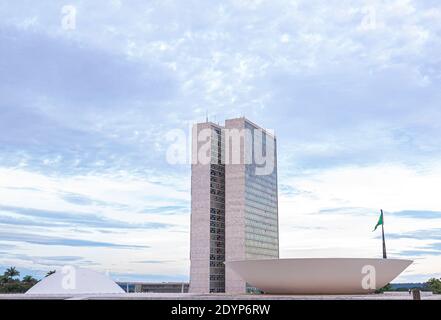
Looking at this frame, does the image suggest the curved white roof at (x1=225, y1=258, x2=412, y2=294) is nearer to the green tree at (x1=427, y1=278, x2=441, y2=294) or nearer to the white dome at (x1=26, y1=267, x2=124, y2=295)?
the white dome at (x1=26, y1=267, x2=124, y2=295)

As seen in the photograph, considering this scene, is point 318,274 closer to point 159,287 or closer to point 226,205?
point 159,287

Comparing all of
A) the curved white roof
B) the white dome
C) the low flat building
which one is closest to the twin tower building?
the low flat building

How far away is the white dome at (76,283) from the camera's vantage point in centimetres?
2925

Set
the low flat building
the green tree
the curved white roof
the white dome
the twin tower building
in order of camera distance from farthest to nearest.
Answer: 1. the twin tower building
2. the low flat building
3. the green tree
4. the white dome
5. the curved white roof

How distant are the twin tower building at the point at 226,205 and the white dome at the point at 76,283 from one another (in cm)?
7648

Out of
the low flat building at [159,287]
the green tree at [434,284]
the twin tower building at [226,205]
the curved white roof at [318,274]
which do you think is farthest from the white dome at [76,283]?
the twin tower building at [226,205]

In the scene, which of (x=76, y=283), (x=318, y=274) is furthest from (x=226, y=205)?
(x=318, y=274)

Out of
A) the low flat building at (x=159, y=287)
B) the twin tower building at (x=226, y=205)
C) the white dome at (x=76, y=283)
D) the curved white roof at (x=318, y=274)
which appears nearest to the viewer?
the curved white roof at (x=318, y=274)

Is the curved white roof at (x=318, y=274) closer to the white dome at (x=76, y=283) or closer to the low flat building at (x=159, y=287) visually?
the white dome at (x=76, y=283)

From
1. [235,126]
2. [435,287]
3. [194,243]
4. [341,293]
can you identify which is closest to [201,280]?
[194,243]

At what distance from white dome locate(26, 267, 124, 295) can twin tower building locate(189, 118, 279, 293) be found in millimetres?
76477

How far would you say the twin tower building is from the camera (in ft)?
358
